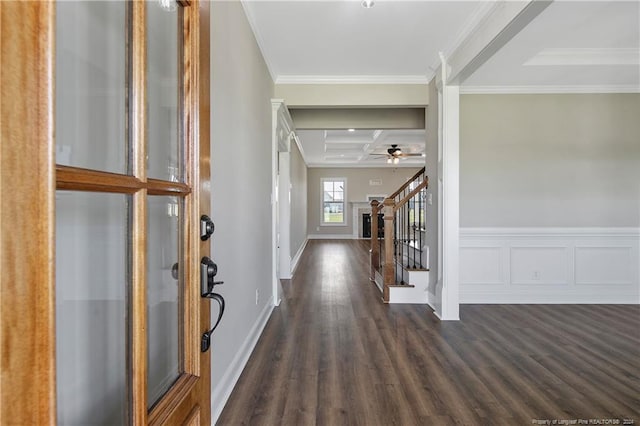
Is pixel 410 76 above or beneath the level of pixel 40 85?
above

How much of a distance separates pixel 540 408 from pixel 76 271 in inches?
96.2

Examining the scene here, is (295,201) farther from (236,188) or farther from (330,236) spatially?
(236,188)

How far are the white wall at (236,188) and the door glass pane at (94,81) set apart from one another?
3.71ft

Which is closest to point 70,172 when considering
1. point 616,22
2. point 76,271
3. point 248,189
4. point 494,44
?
point 76,271

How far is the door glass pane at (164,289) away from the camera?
847 mm

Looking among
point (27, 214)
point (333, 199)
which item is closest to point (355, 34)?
point (27, 214)

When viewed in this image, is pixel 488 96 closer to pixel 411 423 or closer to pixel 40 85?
pixel 411 423

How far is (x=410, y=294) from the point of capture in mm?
4082

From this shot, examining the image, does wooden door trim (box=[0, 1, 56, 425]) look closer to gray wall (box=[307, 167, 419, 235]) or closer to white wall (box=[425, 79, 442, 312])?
white wall (box=[425, 79, 442, 312])

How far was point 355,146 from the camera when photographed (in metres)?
8.61

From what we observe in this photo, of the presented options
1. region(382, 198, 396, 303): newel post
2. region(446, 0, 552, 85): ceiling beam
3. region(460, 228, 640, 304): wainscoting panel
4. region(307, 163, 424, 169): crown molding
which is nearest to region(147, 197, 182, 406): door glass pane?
region(446, 0, 552, 85): ceiling beam

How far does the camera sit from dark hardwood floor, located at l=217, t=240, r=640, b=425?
6.37 ft

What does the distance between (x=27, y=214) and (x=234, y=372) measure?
6.88 feet

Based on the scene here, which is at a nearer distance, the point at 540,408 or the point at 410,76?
the point at 540,408
